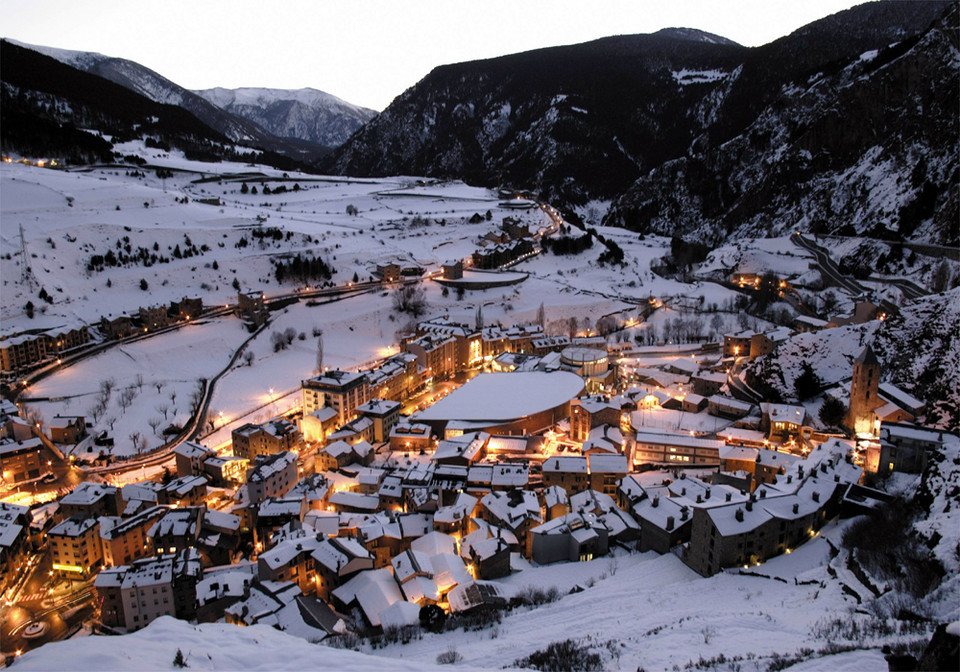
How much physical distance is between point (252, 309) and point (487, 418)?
18910 mm

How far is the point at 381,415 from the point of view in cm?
2545

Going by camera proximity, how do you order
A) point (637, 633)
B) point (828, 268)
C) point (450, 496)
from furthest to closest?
point (828, 268)
point (450, 496)
point (637, 633)

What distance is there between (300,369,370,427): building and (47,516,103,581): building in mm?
10130

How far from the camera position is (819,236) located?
46.6 m

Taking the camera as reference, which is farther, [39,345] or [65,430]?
[39,345]

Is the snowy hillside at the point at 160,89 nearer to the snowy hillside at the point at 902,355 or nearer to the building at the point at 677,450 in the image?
the snowy hillside at the point at 902,355

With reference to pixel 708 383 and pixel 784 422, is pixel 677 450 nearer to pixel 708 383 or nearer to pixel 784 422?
pixel 784 422

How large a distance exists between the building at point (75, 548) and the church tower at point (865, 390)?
24.9m

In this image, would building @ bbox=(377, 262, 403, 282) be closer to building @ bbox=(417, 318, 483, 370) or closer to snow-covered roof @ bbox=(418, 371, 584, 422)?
building @ bbox=(417, 318, 483, 370)

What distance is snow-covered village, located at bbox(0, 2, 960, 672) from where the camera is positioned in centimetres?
1114

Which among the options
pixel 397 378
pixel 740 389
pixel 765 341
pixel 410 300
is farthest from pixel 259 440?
pixel 765 341

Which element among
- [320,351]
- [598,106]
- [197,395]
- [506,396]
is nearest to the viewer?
[506,396]

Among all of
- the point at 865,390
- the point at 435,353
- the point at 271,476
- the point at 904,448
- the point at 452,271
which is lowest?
the point at 271,476

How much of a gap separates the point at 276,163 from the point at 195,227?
44.6 metres
